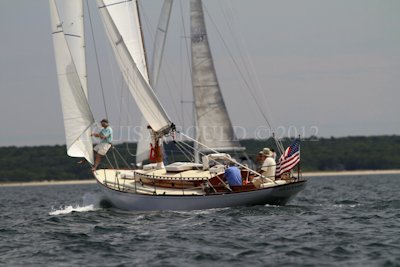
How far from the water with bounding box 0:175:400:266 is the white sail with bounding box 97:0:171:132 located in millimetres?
3432

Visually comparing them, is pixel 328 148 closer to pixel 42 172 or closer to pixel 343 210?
pixel 42 172

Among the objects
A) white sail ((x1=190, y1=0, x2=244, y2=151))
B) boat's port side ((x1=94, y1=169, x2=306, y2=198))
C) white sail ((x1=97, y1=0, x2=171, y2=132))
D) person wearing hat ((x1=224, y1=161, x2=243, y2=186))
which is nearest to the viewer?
person wearing hat ((x1=224, y1=161, x2=243, y2=186))

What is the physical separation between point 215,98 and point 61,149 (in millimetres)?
90575

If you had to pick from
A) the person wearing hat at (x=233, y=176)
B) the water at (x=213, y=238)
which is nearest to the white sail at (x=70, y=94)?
the water at (x=213, y=238)

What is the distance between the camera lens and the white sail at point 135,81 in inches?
1272

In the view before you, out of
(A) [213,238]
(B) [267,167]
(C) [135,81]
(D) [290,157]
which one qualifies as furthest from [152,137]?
(A) [213,238]

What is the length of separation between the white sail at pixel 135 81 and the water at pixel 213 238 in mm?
3432

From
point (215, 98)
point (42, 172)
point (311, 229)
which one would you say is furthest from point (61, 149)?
point (311, 229)

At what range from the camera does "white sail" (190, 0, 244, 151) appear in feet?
137

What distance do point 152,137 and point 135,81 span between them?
2145 mm

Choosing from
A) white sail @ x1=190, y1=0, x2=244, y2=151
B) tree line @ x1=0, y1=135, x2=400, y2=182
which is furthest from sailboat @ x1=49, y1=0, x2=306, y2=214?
tree line @ x1=0, y1=135, x2=400, y2=182

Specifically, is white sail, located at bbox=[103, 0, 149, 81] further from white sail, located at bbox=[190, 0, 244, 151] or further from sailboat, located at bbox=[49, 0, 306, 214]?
white sail, located at bbox=[190, 0, 244, 151]

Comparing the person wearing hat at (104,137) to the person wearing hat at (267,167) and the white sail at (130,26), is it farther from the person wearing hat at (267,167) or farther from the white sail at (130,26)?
the person wearing hat at (267,167)

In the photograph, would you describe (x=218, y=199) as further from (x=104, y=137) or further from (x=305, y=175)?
(x=305, y=175)
